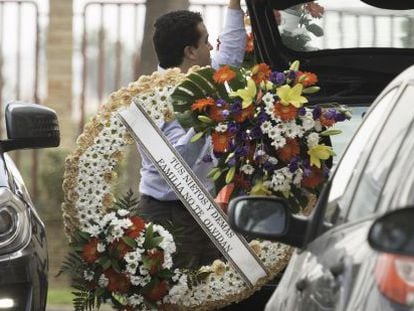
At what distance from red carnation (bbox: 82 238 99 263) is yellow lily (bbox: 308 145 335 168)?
108 cm

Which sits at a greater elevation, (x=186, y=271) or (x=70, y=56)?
(x=186, y=271)

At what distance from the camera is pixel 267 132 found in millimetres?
8453

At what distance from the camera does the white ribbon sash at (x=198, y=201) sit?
8.53 meters

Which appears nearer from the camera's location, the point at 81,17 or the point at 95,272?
the point at 95,272

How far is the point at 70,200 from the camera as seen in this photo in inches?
346

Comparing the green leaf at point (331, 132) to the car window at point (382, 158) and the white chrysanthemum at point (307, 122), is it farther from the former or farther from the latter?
the car window at point (382, 158)

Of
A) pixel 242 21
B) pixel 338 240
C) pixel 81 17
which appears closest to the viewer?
pixel 338 240

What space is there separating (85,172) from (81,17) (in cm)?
675

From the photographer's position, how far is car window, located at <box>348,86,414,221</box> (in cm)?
513

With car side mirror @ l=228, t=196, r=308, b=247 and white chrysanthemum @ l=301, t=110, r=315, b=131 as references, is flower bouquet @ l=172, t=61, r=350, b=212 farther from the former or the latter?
car side mirror @ l=228, t=196, r=308, b=247

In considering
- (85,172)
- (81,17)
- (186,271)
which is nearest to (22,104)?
(85,172)

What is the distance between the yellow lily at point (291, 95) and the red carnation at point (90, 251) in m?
1.10

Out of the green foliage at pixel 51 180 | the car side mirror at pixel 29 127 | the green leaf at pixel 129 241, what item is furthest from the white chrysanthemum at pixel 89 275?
the green foliage at pixel 51 180

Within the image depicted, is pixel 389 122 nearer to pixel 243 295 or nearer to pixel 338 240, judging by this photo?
pixel 338 240
